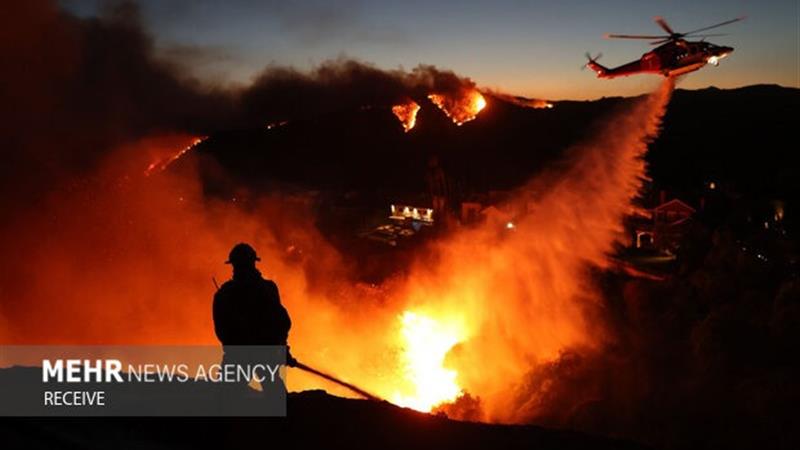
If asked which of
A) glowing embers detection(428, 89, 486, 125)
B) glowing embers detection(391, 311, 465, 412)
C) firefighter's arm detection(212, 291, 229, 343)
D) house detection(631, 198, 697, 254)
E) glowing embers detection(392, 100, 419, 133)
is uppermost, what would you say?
glowing embers detection(428, 89, 486, 125)

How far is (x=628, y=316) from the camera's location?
22.2 m

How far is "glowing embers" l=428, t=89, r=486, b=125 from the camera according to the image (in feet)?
56.3

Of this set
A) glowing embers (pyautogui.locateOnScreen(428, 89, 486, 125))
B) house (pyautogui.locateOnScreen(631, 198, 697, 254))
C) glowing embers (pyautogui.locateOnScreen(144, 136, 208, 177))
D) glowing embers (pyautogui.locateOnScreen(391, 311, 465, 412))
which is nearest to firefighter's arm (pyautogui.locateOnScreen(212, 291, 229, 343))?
glowing embers (pyautogui.locateOnScreen(144, 136, 208, 177))

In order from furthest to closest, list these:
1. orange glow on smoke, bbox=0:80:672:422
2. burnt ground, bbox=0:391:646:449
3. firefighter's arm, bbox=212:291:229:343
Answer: orange glow on smoke, bbox=0:80:672:422 < firefighter's arm, bbox=212:291:229:343 < burnt ground, bbox=0:391:646:449

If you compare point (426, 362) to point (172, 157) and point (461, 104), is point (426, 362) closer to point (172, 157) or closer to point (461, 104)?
point (461, 104)

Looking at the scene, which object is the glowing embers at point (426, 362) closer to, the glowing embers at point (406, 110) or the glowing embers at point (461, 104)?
the glowing embers at point (461, 104)

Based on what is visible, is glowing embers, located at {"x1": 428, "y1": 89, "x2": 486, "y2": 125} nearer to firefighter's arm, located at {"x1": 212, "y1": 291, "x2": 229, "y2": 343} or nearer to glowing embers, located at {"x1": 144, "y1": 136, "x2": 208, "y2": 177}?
glowing embers, located at {"x1": 144, "y1": 136, "x2": 208, "y2": 177}

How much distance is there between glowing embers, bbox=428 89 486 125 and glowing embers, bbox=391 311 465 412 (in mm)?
9226

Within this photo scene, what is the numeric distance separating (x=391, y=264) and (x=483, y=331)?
38.7 feet

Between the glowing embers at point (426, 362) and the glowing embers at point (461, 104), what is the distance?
9226 mm

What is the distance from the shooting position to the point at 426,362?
22.8 meters

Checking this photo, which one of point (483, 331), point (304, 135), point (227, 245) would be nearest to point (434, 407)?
point (483, 331)

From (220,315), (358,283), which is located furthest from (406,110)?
(358,283)

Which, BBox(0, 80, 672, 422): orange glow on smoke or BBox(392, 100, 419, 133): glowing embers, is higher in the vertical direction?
BBox(392, 100, 419, 133): glowing embers
